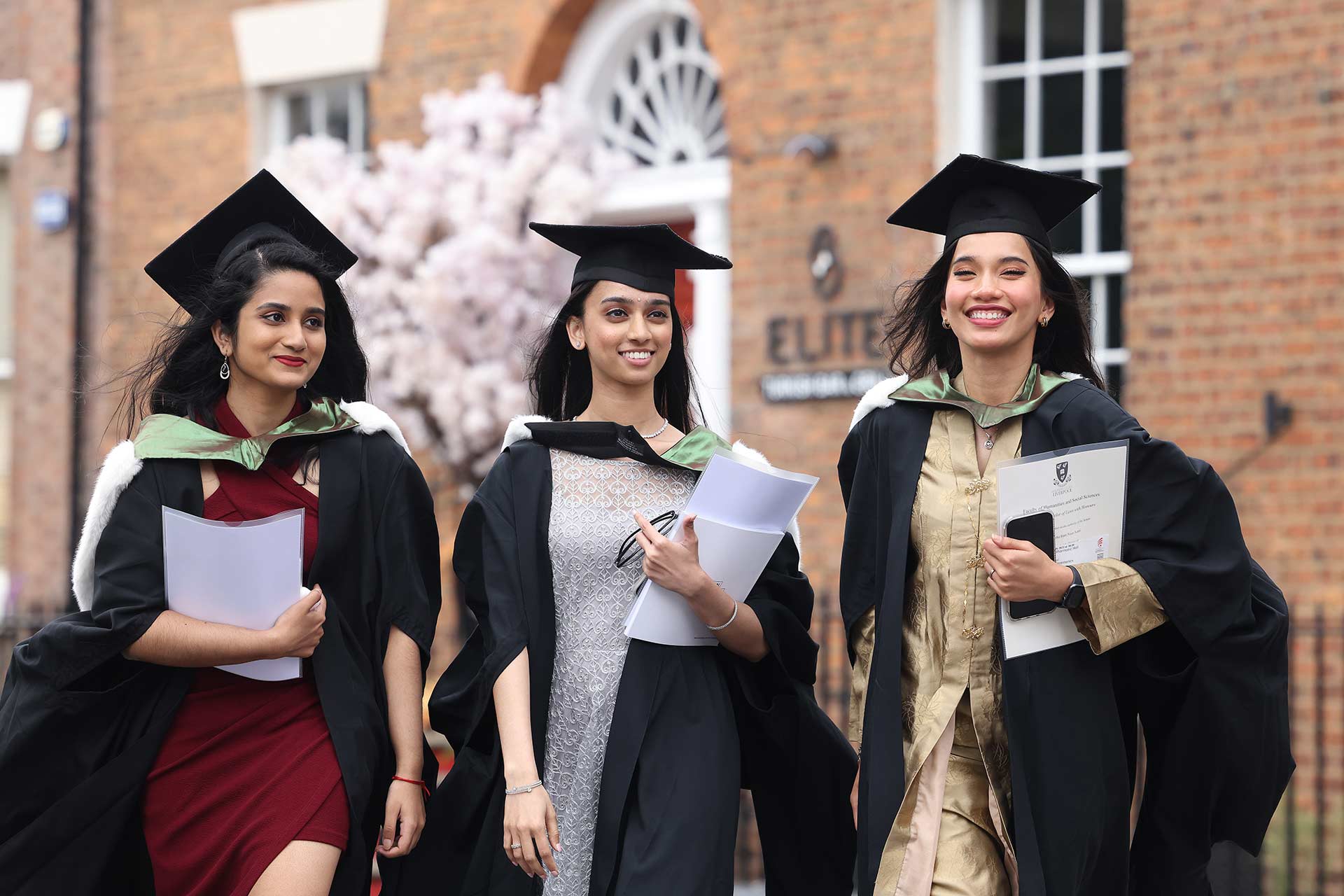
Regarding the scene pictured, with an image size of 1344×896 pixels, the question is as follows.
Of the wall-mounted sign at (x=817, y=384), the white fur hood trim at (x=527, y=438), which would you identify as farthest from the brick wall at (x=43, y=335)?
the white fur hood trim at (x=527, y=438)

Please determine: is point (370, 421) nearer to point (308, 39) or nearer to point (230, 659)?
point (230, 659)

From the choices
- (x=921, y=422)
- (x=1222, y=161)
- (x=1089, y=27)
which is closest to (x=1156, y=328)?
(x=1222, y=161)

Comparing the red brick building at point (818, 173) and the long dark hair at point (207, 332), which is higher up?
the red brick building at point (818, 173)

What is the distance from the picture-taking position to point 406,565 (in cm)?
400

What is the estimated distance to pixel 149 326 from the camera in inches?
443

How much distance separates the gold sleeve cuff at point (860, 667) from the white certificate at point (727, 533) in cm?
29

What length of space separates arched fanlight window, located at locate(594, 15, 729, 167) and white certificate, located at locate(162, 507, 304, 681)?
245 inches

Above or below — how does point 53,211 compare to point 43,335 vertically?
above

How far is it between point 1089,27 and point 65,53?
7.51 meters

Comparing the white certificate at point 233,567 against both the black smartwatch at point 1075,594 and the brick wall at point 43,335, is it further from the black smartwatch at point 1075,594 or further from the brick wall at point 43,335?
the brick wall at point 43,335

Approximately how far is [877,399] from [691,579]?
695mm

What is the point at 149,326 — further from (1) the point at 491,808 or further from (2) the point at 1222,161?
(1) the point at 491,808

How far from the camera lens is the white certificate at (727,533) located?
3.70 meters

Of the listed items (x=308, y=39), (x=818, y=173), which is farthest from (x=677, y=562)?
(x=308, y=39)
